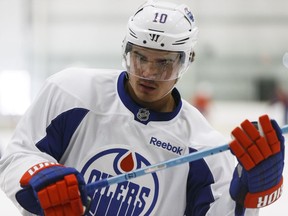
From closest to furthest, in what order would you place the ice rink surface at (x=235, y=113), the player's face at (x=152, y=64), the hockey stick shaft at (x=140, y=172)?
the hockey stick shaft at (x=140, y=172), the player's face at (x=152, y=64), the ice rink surface at (x=235, y=113)

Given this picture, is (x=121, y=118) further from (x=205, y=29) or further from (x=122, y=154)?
Result: (x=205, y=29)

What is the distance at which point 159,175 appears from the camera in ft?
6.53

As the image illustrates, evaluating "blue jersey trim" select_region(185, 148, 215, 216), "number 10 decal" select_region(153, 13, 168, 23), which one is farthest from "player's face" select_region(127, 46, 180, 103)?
"blue jersey trim" select_region(185, 148, 215, 216)

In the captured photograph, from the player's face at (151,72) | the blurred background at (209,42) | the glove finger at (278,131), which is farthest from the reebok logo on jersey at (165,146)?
the blurred background at (209,42)

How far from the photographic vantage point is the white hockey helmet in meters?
1.92

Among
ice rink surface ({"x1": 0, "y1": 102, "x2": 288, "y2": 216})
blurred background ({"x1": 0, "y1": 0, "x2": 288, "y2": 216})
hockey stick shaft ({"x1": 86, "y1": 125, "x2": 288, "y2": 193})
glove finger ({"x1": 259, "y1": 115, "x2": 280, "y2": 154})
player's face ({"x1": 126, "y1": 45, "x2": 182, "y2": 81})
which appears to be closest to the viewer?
glove finger ({"x1": 259, "y1": 115, "x2": 280, "y2": 154})

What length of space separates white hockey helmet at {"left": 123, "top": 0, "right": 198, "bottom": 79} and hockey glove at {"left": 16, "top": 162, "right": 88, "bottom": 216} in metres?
0.42

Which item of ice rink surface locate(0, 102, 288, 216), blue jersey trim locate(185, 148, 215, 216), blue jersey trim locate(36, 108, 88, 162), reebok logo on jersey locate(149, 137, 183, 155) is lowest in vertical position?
ice rink surface locate(0, 102, 288, 216)

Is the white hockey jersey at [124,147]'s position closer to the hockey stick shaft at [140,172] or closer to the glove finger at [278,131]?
the hockey stick shaft at [140,172]

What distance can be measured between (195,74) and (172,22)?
869 cm

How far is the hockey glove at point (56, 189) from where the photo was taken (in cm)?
166

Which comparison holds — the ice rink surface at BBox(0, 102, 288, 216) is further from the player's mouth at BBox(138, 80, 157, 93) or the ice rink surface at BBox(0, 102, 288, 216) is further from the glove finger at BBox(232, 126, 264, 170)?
the glove finger at BBox(232, 126, 264, 170)

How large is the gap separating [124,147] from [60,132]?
0.20m

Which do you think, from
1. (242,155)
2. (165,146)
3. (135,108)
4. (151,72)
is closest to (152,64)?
(151,72)
